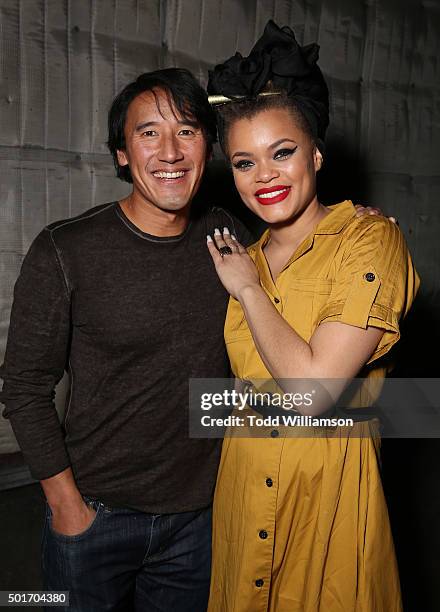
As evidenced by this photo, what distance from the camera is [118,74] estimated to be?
9.43ft

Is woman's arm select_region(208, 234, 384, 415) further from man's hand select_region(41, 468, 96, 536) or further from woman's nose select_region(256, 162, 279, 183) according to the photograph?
man's hand select_region(41, 468, 96, 536)

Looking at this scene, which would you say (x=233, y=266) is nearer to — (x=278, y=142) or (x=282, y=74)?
(x=278, y=142)

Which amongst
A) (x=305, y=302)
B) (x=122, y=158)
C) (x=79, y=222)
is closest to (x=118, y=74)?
(x=122, y=158)

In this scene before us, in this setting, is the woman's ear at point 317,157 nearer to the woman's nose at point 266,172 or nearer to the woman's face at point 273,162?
the woman's face at point 273,162

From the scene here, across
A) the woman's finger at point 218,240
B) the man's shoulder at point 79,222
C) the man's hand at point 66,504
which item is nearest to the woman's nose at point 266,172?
the woman's finger at point 218,240

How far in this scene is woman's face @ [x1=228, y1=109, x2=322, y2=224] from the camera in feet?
4.93

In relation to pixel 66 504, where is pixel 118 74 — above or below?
above

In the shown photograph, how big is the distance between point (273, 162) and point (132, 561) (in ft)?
4.04

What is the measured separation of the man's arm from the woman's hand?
425 millimetres

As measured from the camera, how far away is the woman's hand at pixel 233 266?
5.02ft

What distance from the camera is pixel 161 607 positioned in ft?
6.15

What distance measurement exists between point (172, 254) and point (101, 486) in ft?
2.31

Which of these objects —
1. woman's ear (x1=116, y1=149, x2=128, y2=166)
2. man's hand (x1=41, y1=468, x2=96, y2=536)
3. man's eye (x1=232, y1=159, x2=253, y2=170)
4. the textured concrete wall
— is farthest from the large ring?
the textured concrete wall

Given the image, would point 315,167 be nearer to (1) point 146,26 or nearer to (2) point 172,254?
(2) point 172,254
